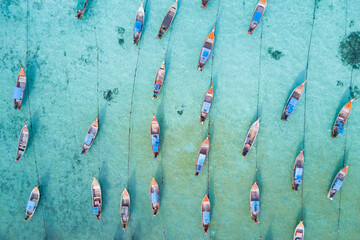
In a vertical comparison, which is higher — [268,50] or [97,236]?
[268,50]

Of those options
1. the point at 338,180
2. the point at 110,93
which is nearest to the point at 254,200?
the point at 338,180

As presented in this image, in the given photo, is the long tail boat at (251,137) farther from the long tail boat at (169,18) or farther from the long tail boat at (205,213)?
the long tail boat at (169,18)

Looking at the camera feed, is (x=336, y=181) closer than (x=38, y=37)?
Yes

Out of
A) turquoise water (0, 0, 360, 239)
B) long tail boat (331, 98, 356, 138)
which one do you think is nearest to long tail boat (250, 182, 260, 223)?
turquoise water (0, 0, 360, 239)

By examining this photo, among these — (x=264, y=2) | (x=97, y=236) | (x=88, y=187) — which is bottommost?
(x=97, y=236)

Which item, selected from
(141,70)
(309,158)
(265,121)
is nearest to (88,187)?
(141,70)

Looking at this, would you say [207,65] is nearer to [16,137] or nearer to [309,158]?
[309,158]

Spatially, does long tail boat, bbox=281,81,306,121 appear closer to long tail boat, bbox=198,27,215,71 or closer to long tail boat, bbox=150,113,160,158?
long tail boat, bbox=198,27,215,71
